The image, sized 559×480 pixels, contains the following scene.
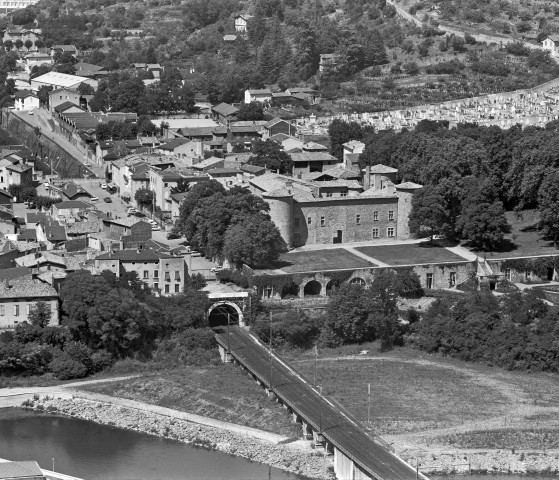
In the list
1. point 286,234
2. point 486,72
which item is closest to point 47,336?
point 286,234

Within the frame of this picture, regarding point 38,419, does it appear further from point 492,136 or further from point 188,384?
point 492,136

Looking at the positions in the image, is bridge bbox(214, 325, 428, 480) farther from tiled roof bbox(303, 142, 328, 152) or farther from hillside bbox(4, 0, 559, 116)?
hillside bbox(4, 0, 559, 116)

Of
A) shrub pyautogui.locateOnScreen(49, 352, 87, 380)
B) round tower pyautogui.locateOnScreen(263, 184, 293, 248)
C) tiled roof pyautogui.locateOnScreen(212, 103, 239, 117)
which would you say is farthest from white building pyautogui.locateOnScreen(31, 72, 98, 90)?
shrub pyautogui.locateOnScreen(49, 352, 87, 380)

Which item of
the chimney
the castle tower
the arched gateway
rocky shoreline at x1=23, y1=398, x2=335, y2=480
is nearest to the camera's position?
rocky shoreline at x1=23, y1=398, x2=335, y2=480

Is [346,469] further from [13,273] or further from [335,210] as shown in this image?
[335,210]

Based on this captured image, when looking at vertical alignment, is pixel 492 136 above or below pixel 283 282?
above
